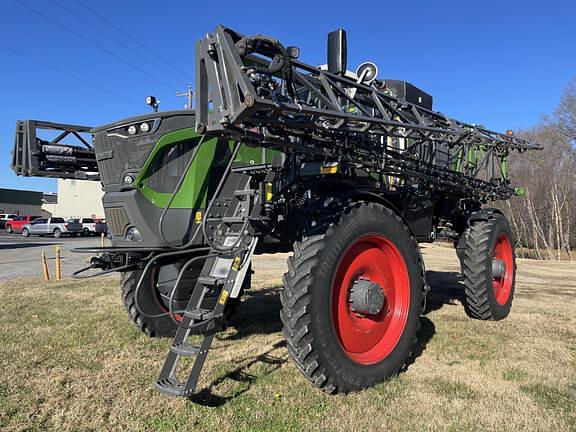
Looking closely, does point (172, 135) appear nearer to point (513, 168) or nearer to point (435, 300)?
point (435, 300)

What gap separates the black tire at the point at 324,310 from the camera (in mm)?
3586

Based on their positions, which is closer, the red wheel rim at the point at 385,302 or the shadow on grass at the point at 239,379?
the shadow on grass at the point at 239,379

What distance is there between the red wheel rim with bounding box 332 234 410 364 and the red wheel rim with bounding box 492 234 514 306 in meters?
2.94

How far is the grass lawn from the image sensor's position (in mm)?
3383

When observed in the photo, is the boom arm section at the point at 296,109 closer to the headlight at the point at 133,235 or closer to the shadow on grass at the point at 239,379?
the headlight at the point at 133,235

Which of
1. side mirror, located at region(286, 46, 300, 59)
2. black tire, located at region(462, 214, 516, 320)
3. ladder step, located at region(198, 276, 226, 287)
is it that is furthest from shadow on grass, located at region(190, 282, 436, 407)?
side mirror, located at region(286, 46, 300, 59)

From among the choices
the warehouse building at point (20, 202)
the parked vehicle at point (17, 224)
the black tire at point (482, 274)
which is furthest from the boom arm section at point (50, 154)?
the warehouse building at point (20, 202)

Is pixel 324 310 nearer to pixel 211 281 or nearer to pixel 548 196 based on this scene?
pixel 211 281

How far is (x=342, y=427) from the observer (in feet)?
10.6

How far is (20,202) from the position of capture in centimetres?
6725

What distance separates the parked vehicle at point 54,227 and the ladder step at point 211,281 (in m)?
37.7

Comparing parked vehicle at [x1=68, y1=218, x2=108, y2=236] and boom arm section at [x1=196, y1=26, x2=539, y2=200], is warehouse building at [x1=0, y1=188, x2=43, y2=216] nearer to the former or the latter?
parked vehicle at [x1=68, y1=218, x2=108, y2=236]

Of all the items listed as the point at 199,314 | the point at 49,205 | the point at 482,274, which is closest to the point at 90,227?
the point at 49,205

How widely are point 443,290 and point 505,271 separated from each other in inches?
114
